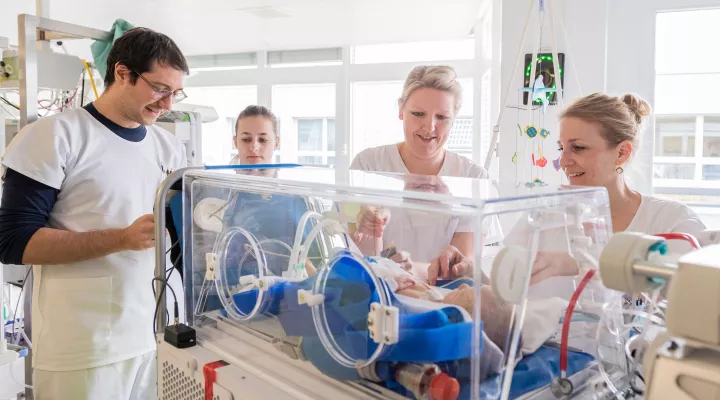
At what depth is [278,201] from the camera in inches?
43.3

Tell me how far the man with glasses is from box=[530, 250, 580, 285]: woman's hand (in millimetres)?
991

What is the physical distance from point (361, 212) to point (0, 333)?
2.05 metres

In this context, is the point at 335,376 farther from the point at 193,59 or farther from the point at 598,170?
the point at 193,59


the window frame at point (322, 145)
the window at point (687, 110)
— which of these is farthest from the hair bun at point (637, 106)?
the window frame at point (322, 145)

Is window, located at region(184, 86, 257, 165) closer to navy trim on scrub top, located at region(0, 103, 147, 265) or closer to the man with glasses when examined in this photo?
the man with glasses

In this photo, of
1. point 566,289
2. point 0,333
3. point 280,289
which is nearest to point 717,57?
point 566,289

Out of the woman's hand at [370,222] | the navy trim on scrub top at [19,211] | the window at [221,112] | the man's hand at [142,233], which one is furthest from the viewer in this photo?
the window at [221,112]

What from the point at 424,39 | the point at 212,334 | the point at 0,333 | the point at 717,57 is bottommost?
the point at 0,333

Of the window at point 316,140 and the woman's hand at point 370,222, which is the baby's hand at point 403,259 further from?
the window at point 316,140

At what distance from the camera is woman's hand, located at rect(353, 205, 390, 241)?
2.83 feet

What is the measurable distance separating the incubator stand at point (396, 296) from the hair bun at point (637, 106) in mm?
733

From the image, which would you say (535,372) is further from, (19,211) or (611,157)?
(19,211)

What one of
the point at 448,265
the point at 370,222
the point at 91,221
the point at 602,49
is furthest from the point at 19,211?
the point at 602,49

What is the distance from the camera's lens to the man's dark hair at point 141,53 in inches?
57.0
